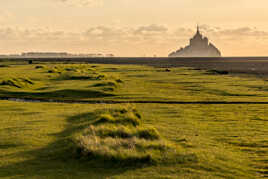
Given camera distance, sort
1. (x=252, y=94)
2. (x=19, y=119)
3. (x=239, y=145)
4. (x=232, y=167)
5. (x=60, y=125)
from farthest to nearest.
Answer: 1. (x=252, y=94)
2. (x=19, y=119)
3. (x=60, y=125)
4. (x=239, y=145)
5. (x=232, y=167)

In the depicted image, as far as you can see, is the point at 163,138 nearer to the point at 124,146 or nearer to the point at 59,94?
the point at 124,146

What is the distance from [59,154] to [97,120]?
6811 mm

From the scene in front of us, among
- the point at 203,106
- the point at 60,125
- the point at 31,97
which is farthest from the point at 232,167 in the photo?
the point at 31,97

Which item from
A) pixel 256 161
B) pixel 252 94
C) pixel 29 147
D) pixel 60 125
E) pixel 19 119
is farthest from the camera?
pixel 252 94

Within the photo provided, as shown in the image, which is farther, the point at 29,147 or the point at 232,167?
the point at 29,147

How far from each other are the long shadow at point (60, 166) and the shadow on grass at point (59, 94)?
27.8 metres

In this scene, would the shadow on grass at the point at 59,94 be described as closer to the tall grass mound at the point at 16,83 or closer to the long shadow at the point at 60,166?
the tall grass mound at the point at 16,83

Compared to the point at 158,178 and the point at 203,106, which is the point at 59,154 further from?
the point at 203,106

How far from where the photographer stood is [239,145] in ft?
68.5

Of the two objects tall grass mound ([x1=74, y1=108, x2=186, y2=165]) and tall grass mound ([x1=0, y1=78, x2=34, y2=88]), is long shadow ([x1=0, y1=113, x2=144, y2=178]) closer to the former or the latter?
tall grass mound ([x1=74, y1=108, x2=186, y2=165])

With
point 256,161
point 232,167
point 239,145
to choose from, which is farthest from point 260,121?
point 232,167

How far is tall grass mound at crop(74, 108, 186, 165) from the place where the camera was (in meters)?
16.4

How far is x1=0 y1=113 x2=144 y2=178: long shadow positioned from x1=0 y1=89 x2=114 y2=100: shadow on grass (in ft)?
91.1

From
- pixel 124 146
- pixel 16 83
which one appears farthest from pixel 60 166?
pixel 16 83
